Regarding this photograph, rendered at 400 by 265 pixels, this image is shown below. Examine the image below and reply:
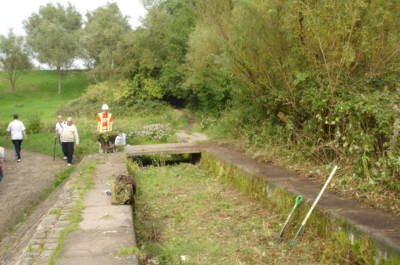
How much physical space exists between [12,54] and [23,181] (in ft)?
145

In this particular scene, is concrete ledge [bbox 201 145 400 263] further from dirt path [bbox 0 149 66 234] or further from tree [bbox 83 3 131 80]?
tree [bbox 83 3 131 80]

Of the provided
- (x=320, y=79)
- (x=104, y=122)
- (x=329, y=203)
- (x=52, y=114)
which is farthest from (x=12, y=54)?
(x=329, y=203)

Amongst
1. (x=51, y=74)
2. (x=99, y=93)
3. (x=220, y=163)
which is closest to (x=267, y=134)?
(x=220, y=163)

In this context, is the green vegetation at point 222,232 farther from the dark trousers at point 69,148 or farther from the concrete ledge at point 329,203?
the dark trousers at point 69,148

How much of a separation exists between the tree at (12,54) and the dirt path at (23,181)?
3771 centimetres

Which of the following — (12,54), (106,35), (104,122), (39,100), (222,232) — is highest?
(12,54)

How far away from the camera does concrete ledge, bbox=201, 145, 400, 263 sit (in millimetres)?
4188

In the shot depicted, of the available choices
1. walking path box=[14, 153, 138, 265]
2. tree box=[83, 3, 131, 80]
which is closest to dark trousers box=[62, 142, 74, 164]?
walking path box=[14, 153, 138, 265]

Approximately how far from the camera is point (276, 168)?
831cm

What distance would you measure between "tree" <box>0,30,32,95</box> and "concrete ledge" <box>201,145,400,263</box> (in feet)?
155

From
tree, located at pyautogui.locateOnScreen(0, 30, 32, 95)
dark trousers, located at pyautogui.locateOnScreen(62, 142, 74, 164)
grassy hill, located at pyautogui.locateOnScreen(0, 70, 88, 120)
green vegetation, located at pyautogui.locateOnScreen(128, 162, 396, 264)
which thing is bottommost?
green vegetation, located at pyautogui.locateOnScreen(128, 162, 396, 264)

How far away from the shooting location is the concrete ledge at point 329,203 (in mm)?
4188

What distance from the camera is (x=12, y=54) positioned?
49.6 meters

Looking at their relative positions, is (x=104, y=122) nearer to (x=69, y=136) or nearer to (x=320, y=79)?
(x=69, y=136)
